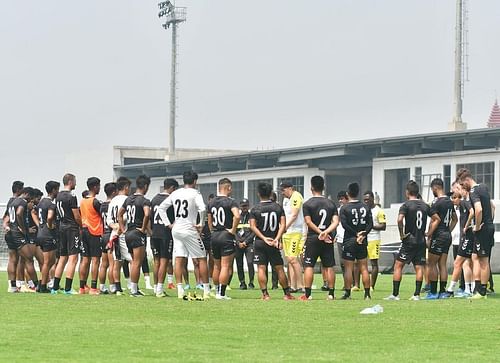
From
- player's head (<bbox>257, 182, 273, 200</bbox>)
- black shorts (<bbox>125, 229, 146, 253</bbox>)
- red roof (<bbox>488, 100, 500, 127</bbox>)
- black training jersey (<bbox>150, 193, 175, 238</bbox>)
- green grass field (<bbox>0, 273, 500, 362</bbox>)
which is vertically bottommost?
green grass field (<bbox>0, 273, 500, 362</bbox>)

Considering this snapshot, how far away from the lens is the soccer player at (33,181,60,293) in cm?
2314

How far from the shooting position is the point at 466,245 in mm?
21391

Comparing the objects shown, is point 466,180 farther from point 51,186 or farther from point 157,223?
point 51,186

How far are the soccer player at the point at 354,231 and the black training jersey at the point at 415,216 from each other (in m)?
0.62

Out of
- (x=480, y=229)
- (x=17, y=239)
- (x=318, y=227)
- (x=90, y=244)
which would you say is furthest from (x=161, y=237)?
(x=480, y=229)

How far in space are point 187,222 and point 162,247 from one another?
5.09ft

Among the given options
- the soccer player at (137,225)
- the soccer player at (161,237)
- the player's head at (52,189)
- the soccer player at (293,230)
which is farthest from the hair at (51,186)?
the soccer player at (293,230)

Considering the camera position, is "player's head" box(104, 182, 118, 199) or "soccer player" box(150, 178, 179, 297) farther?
"player's head" box(104, 182, 118, 199)

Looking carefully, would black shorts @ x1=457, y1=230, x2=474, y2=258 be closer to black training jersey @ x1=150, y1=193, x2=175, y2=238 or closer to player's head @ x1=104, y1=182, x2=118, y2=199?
black training jersey @ x1=150, y1=193, x2=175, y2=238

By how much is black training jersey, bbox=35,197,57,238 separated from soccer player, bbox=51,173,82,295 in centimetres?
28

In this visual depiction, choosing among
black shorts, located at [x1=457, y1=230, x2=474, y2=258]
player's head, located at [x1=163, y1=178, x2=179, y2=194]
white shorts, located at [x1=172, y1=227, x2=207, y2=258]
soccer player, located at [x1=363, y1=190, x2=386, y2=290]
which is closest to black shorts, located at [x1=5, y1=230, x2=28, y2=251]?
player's head, located at [x1=163, y1=178, x2=179, y2=194]

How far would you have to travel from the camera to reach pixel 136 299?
813 inches

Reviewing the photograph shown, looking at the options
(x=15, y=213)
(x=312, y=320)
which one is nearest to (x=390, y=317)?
(x=312, y=320)

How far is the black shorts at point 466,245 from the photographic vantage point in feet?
69.7
